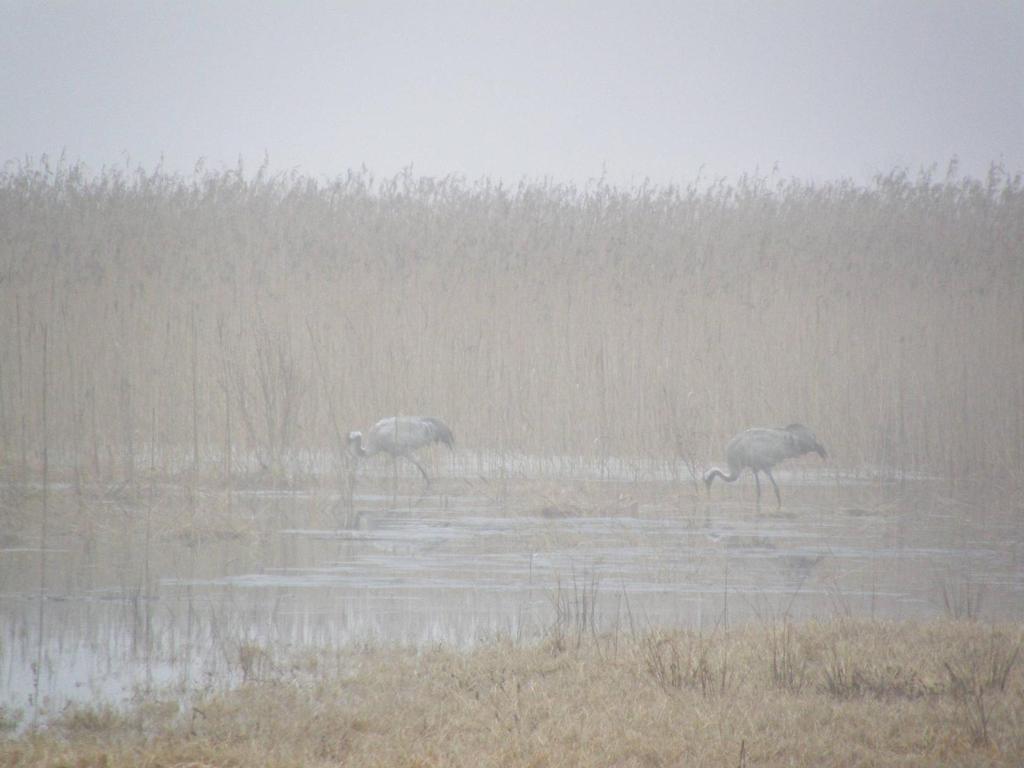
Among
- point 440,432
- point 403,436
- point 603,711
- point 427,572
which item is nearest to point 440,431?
point 440,432

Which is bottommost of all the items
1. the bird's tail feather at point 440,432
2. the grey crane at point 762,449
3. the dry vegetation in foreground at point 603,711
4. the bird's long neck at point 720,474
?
the dry vegetation in foreground at point 603,711

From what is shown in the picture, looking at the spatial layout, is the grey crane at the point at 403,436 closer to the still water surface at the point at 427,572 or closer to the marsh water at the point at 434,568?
the marsh water at the point at 434,568

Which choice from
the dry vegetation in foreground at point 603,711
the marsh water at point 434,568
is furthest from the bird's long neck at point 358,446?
the dry vegetation in foreground at point 603,711

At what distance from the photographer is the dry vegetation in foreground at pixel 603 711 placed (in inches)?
150

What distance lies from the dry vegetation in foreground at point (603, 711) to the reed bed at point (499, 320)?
17.4 feet

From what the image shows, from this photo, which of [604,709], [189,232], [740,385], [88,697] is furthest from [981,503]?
[189,232]

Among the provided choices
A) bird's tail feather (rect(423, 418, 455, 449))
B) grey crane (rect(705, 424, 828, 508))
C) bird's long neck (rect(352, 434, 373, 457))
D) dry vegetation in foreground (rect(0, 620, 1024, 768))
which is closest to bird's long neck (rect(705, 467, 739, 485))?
grey crane (rect(705, 424, 828, 508))

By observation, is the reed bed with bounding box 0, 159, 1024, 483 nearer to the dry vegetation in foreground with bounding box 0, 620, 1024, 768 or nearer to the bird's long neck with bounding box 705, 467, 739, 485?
the bird's long neck with bounding box 705, 467, 739, 485

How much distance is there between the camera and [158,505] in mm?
9227

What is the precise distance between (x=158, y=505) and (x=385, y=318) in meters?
4.95

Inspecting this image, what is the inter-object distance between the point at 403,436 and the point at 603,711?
7335mm

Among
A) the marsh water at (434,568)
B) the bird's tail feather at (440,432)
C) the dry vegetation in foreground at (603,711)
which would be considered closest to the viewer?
the dry vegetation in foreground at (603,711)

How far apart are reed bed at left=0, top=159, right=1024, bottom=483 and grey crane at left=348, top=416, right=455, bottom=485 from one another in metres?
0.60

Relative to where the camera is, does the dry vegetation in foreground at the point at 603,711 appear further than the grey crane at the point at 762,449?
No
